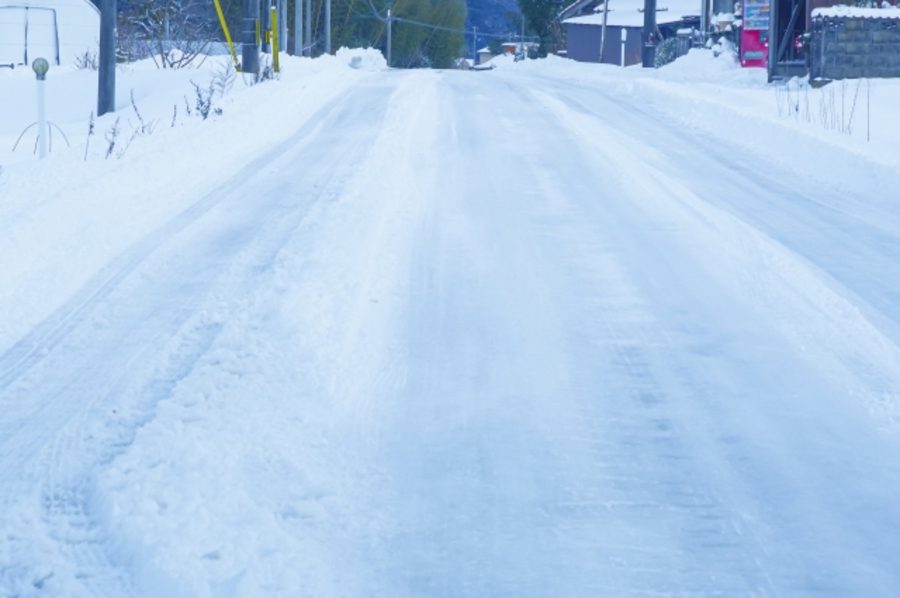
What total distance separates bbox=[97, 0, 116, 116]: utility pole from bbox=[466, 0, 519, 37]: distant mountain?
12334cm

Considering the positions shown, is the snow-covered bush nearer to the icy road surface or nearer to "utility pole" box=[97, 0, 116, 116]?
"utility pole" box=[97, 0, 116, 116]

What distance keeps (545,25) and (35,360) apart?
6864 cm

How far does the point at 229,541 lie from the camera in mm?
3955

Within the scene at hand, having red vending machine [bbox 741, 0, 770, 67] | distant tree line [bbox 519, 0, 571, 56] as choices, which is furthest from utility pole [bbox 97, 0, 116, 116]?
distant tree line [bbox 519, 0, 571, 56]

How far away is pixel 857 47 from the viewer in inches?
888

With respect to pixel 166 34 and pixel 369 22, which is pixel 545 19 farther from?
pixel 166 34

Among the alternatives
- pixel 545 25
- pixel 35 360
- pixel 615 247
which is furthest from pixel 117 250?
pixel 545 25

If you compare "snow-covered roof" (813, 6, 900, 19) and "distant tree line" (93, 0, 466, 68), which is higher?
"distant tree line" (93, 0, 466, 68)

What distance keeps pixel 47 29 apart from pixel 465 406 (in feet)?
133

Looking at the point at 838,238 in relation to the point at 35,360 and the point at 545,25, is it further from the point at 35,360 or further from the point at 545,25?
the point at 545,25

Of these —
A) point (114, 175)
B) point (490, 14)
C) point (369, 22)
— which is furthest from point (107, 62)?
point (490, 14)

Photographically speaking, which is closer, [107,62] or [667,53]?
[107,62]

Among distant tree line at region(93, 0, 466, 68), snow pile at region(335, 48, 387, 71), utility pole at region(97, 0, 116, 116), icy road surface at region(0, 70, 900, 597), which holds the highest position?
distant tree line at region(93, 0, 466, 68)

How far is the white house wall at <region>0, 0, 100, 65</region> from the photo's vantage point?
40906 mm
